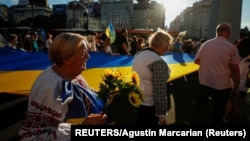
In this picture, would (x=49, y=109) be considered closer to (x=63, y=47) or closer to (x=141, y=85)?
(x=63, y=47)

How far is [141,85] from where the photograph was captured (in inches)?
135

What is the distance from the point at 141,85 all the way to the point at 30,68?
171 inches

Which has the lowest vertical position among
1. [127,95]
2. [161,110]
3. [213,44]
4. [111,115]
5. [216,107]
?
[111,115]

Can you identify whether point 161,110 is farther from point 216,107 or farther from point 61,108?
point 216,107

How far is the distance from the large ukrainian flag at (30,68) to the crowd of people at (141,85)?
509 mm

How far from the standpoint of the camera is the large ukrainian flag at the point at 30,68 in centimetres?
506

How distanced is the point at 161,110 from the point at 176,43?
1401 centimetres

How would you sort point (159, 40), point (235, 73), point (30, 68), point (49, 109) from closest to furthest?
point (49, 109), point (159, 40), point (235, 73), point (30, 68)

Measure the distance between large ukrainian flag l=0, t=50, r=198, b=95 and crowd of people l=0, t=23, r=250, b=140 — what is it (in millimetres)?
509

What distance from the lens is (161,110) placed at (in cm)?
326

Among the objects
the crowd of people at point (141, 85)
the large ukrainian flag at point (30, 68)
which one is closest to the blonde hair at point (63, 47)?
the crowd of people at point (141, 85)

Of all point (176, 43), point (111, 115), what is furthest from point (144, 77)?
point (176, 43)

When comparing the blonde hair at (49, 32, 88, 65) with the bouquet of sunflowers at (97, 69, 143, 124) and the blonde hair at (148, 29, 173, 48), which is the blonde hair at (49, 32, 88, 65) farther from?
the blonde hair at (148, 29, 173, 48)
